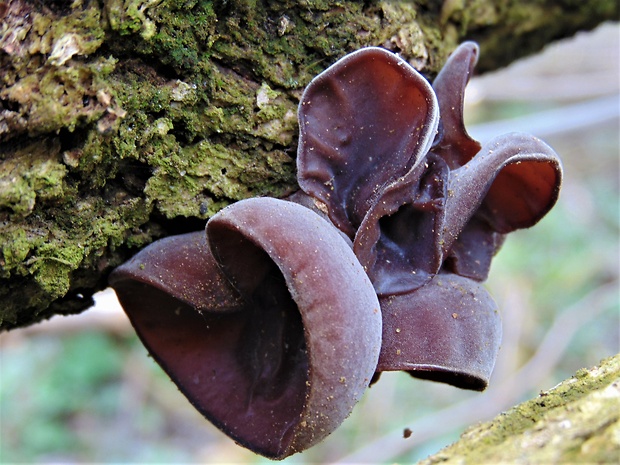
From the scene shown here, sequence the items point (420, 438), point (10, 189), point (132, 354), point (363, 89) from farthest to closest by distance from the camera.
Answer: point (132, 354) < point (420, 438) < point (363, 89) < point (10, 189)

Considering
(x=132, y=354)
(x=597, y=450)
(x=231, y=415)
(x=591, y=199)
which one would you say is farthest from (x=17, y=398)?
(x=591, y=199)

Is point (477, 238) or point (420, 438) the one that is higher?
point (477, 238)

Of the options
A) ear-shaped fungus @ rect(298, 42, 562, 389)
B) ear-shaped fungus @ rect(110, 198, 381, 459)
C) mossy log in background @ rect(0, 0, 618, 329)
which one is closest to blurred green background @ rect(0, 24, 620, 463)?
ear-shaped fungus @ rect(110, 198, 381, 459)

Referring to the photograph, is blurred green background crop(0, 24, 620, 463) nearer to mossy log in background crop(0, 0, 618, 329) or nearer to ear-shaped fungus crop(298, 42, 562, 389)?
ear-shaped fungus crop(298, 42, 562, 389)

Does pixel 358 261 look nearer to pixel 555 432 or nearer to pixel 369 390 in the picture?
pixel 555 432

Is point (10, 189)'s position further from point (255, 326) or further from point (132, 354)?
point (132, 354)

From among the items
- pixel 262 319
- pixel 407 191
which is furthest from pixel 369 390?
pixel 407 191

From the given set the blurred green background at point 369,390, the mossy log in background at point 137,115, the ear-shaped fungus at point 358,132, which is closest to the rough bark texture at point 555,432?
the ear-shaped fungus at point 358,132
